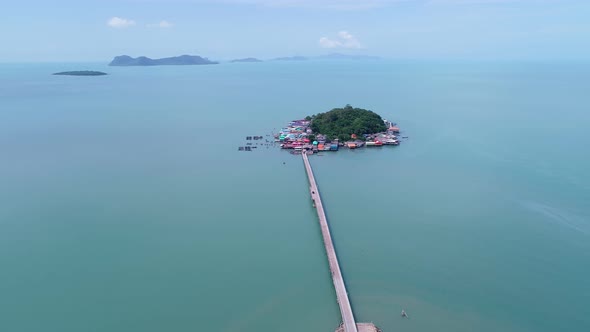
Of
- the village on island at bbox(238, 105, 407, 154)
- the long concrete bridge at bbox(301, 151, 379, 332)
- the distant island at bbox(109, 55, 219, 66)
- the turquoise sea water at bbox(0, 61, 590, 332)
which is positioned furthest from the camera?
the distant island at bbox(109, 55, 219, 66)

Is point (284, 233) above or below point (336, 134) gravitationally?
below

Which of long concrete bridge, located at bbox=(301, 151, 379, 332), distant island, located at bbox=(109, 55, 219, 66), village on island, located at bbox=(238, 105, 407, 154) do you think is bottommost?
long concrete bridge, located at bbox=(301, 151, 379, 332)

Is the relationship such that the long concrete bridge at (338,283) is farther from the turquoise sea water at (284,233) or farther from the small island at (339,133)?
the small island at (339,133)

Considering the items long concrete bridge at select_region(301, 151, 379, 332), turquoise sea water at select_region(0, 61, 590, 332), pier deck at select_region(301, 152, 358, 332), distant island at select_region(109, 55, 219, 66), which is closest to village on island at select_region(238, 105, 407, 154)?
turquoise sea water at select_region(0, 61, 590, 332)

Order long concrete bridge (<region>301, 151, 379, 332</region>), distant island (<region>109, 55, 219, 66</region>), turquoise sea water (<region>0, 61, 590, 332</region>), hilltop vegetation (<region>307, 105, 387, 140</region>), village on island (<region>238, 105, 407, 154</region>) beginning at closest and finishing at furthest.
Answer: long concrete bridge (<region>301, 151, 379, 332</region>)
turquoise sea water (<region>0, 61, 590, 332</region>)
village on island (<region>238, 105, 407, 154</region>)
hilltop vegetation (<region>307, 105, 387, 140</region>)
distant island (<region>109, 55, 219, 66</region>)

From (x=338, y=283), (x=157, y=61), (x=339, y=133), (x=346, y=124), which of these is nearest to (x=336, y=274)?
(x=338, y=283)

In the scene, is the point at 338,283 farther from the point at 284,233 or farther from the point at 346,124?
the point at 346,124

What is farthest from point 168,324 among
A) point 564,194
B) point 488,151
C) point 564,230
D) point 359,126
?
point 488,151

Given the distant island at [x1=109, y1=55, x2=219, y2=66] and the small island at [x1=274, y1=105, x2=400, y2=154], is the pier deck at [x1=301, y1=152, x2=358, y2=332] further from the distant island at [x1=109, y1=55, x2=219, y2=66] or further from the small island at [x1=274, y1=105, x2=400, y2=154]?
the distant island at [x1=109, y1=55, x2=219, y2=66]

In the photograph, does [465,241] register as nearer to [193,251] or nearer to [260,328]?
[260,328]
